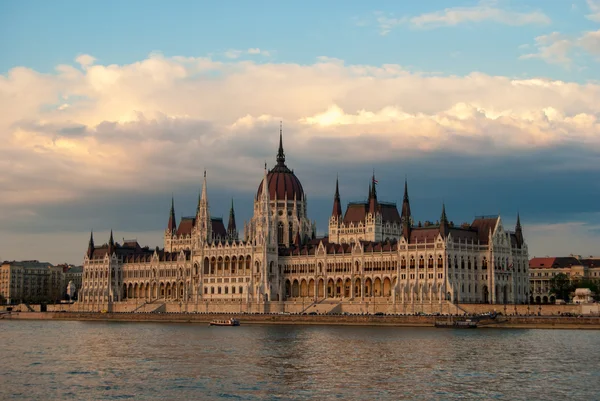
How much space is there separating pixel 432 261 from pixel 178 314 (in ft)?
146

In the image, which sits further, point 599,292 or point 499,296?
point 599,292

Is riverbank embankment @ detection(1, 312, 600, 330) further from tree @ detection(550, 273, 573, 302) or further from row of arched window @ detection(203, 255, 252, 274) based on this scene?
tree @ detection(550, 273, 573, 302)

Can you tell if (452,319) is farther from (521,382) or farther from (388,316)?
(521,382)

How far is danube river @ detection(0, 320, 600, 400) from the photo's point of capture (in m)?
63.9

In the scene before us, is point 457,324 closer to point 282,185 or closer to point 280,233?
point 280,233

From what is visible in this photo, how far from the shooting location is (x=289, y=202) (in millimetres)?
194125

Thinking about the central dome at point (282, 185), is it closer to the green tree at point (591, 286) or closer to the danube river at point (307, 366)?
the green tree at point (591, 286)

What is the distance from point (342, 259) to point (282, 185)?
104 ft

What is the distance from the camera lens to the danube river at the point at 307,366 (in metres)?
63.9

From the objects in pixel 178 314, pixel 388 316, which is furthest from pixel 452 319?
pixel 178 314

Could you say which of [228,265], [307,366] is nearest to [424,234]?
[228,265]

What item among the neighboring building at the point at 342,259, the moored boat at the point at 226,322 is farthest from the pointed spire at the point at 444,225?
the moored boat at the point at 226,322

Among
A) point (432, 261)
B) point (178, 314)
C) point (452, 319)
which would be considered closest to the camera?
point (452, 319)

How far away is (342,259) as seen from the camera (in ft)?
555
